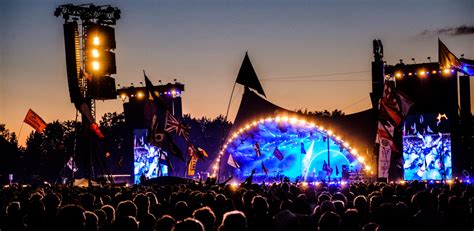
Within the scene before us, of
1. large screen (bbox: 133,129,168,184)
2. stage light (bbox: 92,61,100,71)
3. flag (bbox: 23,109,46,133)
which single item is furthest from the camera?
large screen (bbox: 133,129,168,184)

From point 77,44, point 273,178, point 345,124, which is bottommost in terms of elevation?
point 273,178

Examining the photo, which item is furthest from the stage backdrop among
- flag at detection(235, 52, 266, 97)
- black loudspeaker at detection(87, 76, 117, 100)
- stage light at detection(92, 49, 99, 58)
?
stage light at detection(92, 49, 99, 58)

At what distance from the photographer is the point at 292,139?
180 feet

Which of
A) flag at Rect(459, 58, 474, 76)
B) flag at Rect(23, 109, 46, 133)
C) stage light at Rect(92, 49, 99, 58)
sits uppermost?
stage light at Rect(92, 49, 99, 58)

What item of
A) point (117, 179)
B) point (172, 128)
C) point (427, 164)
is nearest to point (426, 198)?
point (172, 128)

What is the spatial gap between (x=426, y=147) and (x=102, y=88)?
81.1 feet

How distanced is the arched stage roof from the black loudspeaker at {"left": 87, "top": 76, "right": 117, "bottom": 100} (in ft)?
47.0

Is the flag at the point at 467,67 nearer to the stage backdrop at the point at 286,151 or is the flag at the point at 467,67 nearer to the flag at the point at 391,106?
the flag at the point at 391,106

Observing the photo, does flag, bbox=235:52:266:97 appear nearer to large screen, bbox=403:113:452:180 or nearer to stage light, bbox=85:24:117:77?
stage light, bbox=85:24:117:77

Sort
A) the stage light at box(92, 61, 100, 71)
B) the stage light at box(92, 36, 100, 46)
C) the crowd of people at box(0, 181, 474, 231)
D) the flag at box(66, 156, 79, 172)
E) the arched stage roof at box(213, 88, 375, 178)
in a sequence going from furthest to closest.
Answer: the arched stage roof at box(213, 88, 375, 178) < the flag at box(66, 156, 79, 172) < the stage light at box(92, 36, 100, 46) < the stage light at box(92, 61, 100, 71) < the crowd of people at box(0, 181, 474, 231)

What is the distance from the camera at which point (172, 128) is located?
32.3 metres

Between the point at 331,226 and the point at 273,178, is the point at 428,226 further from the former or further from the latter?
the point at 273,178

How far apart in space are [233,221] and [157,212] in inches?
172

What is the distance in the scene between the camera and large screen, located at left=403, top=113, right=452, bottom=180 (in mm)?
45469
